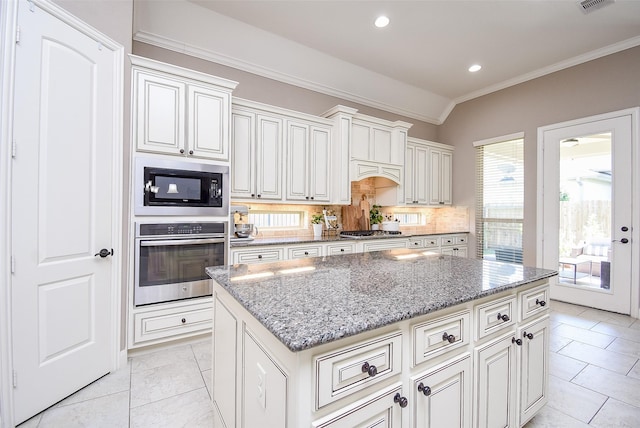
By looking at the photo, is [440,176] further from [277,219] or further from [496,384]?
[496,384]

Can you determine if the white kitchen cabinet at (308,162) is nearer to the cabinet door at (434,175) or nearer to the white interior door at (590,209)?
the cabinet door at (434,175)

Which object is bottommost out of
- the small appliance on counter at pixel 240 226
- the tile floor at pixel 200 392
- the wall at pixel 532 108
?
the tile floor at pixel 200 392

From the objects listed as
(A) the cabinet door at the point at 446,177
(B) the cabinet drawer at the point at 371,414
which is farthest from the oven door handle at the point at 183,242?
(A) the cabinet door at the point at 446,177

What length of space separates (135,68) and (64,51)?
53 cm

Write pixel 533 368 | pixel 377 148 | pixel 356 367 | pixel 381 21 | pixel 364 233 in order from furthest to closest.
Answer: pixel 377 148 → pixel 364 233 → pixel 381 21 → pixel 533 368 → pixel 356 367

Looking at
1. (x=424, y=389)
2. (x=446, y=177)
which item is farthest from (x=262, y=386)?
(x=446, y=177)

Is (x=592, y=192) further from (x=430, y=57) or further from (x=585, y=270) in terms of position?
(x=430, y=57)

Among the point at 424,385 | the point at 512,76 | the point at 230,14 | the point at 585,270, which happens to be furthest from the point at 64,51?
the point at 585,270

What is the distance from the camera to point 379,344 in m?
0.92

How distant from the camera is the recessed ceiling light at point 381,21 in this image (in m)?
3.07

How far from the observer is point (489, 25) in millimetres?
3205

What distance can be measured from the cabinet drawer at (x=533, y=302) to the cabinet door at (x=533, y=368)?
5 cm

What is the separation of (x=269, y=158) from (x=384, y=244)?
74.8 inches

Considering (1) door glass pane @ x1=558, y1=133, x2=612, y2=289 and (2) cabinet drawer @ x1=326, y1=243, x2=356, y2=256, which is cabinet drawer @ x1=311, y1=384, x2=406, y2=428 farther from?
(1) door glass pane @ x1=558, y1=133, x2=612, y2=289
